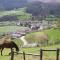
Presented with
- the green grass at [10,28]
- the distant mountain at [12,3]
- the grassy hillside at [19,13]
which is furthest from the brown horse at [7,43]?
the distant mountain at [12,3]

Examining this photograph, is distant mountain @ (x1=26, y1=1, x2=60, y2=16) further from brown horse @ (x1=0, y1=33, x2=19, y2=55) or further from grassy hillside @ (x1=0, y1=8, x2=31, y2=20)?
brown horse @ (x1=0, y1=33, x2=19, y2=55)

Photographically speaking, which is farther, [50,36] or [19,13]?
[19,13]

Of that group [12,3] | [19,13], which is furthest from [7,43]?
[12,3]

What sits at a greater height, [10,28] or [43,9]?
[43,9]

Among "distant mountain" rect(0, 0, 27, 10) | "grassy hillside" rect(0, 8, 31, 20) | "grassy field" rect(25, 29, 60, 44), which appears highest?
"distant mountain" rect(0, 0, 27, 10)

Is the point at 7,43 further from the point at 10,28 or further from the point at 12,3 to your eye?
the point at 12,3

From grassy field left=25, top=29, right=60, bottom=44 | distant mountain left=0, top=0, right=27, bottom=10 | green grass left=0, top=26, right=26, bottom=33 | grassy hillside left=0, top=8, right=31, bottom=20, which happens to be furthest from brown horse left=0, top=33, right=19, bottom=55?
distant mountain left=0, top=0, right=27, bottom=10

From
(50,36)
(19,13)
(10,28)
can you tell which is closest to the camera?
(50,36)

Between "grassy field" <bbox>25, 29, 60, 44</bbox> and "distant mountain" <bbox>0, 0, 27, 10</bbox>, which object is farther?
"distant mountain" <bbox>0, 0, 27, 10</bbox>

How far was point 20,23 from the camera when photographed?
626cm

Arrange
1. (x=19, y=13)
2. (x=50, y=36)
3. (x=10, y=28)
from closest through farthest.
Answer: (x=50, y=36)
(x=10, y=28)
(x=19, y=13)

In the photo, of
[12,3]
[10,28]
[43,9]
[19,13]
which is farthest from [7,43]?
[43,9]

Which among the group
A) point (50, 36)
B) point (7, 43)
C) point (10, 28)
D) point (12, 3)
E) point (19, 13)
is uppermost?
point (12, 3)

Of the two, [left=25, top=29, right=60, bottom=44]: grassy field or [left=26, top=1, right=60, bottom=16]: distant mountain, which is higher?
[left=26, top=1, right=60, bottom=16]: distant mountain
